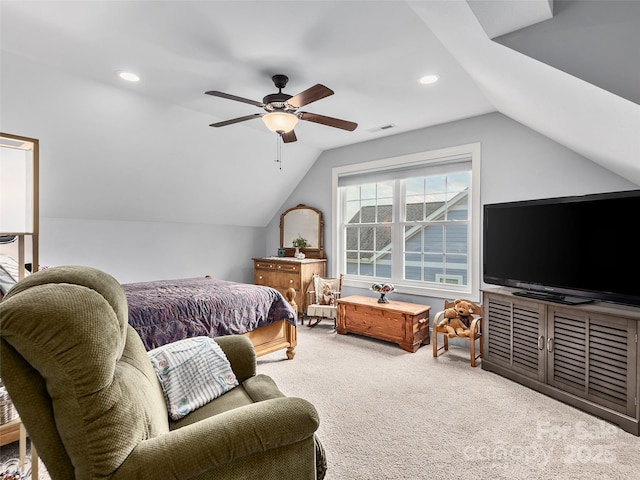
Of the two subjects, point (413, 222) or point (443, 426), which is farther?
point (413, 222)

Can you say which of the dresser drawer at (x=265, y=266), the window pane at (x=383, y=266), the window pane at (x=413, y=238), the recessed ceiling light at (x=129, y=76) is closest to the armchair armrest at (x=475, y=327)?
the window pane at (x=413, y=238)

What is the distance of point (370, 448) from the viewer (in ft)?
6.75

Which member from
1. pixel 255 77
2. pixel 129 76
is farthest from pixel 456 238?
pixel 129 76

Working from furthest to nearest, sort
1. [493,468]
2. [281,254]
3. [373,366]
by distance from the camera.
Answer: [281,254] < [373,366] < [493,468]

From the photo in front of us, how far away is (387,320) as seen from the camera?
3.93 m

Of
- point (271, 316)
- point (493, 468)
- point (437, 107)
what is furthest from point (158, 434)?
point (437, 107)

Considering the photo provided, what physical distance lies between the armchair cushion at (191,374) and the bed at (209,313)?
971 millimetres

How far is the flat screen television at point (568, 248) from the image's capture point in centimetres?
241

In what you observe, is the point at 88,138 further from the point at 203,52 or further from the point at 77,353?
the point at 77,353

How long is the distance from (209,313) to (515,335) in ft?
8.94

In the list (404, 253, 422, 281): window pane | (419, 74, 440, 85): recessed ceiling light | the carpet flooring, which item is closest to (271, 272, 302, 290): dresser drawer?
(404, 253, 422, 281): window pane

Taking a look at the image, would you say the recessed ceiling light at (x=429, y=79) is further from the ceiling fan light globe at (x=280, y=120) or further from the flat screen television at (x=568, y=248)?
the flat screen television at (x=568, y=248)

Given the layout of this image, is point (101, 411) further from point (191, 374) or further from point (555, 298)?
point (555, 298)

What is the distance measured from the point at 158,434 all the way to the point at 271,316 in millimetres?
2248
